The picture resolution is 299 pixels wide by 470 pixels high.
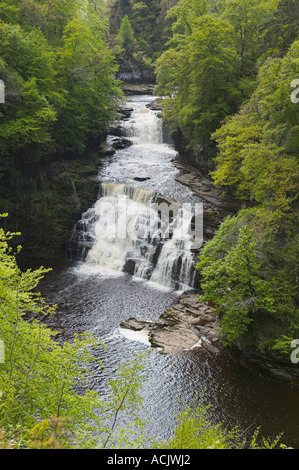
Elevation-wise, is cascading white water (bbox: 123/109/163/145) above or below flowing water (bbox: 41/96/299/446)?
above

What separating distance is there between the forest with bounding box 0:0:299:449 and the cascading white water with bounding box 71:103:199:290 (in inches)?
58.9

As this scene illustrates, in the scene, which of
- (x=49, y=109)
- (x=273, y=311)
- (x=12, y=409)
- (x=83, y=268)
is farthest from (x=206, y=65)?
(x=12, y=409)

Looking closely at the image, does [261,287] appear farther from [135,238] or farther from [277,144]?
[135,238]

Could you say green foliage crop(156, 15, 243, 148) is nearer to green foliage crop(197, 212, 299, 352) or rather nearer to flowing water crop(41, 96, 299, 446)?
flowing water crop(41, 96, 299, 446)

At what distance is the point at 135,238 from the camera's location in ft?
84.7

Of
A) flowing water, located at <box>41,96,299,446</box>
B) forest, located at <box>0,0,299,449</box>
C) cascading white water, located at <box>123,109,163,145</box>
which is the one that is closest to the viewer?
forest, located at <box>0,0,299,449</box>

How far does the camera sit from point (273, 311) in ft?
45.1

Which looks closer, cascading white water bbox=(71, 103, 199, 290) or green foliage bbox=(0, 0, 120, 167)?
cascading white water bbox=(71, 103, 199, 290)

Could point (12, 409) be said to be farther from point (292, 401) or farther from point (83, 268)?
point (83, 268)

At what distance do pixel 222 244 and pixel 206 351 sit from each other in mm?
5304

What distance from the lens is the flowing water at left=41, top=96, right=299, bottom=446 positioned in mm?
12781

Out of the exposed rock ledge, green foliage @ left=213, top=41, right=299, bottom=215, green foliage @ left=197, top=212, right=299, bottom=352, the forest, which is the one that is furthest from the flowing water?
green foliage @ left=213, top=41, right=299, bottom=215

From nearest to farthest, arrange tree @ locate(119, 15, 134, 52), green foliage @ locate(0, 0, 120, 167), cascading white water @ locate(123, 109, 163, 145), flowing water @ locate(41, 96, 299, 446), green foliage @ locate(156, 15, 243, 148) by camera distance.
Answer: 1. flowing water @ locate(41, 96, 299, 446)
2. green foliage @ locate(0, 0, 120, 167)
3. green foliage @ locate(156, 15, 243, 148)
4. cascading white water @ locate(123, 109, 163, 145)
5. tree @ locate(119, 15, 134, 52)

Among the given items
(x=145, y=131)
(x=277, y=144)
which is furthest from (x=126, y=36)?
(x=277, y=144)
